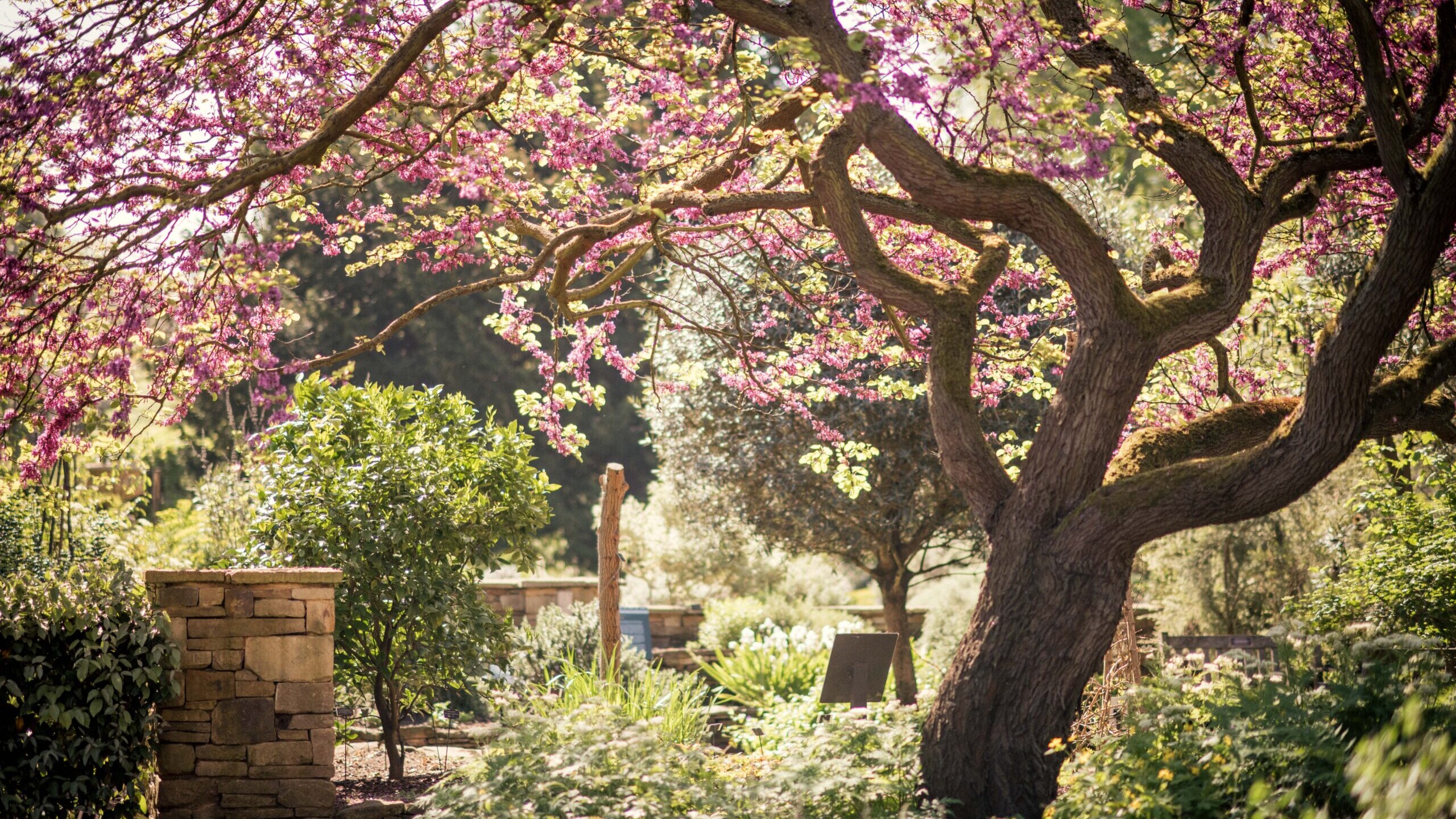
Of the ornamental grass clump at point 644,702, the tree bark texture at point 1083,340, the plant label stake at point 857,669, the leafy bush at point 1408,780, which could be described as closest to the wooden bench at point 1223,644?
the plant label stake at point 857,669

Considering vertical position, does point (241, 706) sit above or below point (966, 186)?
below

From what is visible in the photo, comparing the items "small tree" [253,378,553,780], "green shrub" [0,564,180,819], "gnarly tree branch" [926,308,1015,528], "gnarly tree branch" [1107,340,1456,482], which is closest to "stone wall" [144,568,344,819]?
"green shrub" [0,564,180,819]

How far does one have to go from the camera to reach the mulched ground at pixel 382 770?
18.3ft

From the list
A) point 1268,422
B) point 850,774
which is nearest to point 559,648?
point 850,774

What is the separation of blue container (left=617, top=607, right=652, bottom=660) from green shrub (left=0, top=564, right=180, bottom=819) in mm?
5975

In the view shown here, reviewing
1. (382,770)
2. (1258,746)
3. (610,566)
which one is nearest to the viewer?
(1258,746)

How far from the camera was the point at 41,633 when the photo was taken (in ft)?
14.6

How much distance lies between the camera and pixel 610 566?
7184mm

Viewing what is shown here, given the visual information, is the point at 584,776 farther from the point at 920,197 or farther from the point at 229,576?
the point at 920,197

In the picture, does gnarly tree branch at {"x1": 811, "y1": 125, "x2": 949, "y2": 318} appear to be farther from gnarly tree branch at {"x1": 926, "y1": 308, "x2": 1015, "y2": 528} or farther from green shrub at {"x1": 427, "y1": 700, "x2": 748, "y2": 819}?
green shrub at {"x1": 427, "y1": 700, "x2": 748, "y2": 819}

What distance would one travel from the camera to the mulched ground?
558 cm

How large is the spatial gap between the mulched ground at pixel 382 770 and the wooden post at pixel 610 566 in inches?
42.0

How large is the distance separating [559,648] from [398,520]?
10.3 feet

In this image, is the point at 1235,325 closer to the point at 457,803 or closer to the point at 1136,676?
the point at 1136,676
